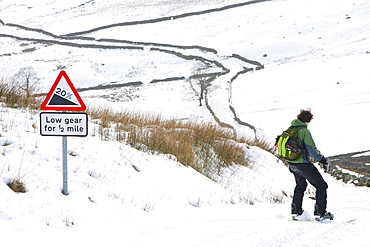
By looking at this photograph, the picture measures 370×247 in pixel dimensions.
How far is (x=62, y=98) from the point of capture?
4.86 meters

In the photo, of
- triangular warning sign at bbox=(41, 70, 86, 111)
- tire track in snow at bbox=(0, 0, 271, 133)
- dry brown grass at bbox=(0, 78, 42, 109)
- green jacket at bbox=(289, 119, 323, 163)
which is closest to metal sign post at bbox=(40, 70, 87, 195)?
triangular warning sign at bbox=(41, 70, 86, 111)

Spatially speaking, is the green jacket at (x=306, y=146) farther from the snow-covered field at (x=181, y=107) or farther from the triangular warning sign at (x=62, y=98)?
the triangular warning sign at (x=62, y=98)

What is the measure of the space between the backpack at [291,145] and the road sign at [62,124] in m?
2.98

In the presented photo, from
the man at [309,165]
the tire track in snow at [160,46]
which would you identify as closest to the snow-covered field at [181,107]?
the tire track in snow at [160,46]

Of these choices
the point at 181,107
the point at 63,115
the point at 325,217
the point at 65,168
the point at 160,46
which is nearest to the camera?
the point at 63,115

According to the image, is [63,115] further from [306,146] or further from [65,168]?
[306,146]

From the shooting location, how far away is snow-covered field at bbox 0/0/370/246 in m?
4.65

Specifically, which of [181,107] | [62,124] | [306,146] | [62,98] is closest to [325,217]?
[306,146]

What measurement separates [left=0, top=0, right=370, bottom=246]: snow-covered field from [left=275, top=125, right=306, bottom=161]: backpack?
0.98 metres

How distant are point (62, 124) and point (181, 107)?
31227 mm

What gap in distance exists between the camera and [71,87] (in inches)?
189

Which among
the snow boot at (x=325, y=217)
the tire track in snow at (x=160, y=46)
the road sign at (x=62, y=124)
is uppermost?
the tire track in snow at (x=160, y=46)

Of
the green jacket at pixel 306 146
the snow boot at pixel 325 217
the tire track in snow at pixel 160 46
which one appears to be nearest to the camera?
the green jacket at pixel 306 146

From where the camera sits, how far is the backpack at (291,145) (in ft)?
19.7
